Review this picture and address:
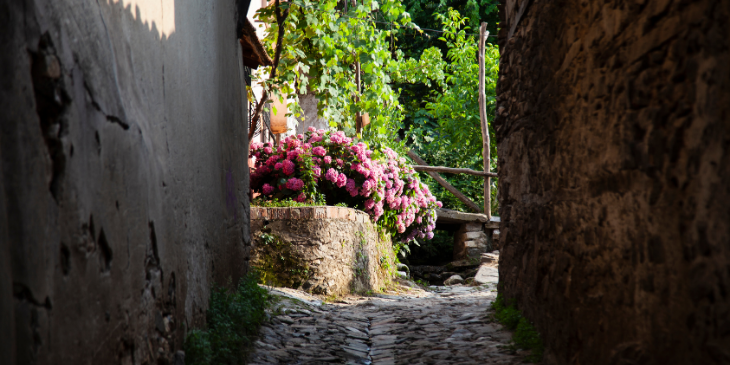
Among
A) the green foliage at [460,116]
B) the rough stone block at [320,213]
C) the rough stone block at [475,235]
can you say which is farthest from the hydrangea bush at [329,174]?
the green foliage at [460,116]

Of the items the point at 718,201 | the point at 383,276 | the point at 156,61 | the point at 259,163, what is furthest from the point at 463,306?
the point at 718,201

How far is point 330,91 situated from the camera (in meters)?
8.14

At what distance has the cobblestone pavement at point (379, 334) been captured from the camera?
139 inches

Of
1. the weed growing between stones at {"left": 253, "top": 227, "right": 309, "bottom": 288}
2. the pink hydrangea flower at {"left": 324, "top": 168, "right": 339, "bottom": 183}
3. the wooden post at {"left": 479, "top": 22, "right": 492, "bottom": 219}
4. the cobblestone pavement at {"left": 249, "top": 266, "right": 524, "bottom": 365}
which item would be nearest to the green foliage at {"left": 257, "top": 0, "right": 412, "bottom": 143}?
the pink hydrangea flower at {"left": 324, "top": 168, "right": 339, "bottom": 183}

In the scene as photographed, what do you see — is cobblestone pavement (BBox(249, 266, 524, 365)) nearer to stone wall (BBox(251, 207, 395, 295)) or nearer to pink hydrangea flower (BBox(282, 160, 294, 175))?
stone wall (BBox(251, 207, 395, 295))

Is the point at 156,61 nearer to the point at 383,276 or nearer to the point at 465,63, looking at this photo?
the point at 383,276

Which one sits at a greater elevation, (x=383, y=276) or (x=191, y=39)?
(x=191, y=39)

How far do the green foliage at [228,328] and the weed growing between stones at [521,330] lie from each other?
5.32 ft

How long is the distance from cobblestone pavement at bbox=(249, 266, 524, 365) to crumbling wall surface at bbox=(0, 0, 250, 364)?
81 centimetres

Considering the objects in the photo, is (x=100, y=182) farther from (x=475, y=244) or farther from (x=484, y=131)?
(x=484, y=131)

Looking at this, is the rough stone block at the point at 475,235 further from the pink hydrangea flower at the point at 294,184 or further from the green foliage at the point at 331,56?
the pink hydrangea flower at the point at 294,184

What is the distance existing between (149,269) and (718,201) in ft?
6.42

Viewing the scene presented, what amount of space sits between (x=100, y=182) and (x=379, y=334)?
2974mm

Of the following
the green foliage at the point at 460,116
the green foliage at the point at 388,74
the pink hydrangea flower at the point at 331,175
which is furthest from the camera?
the green foliage at the point at 460,116
